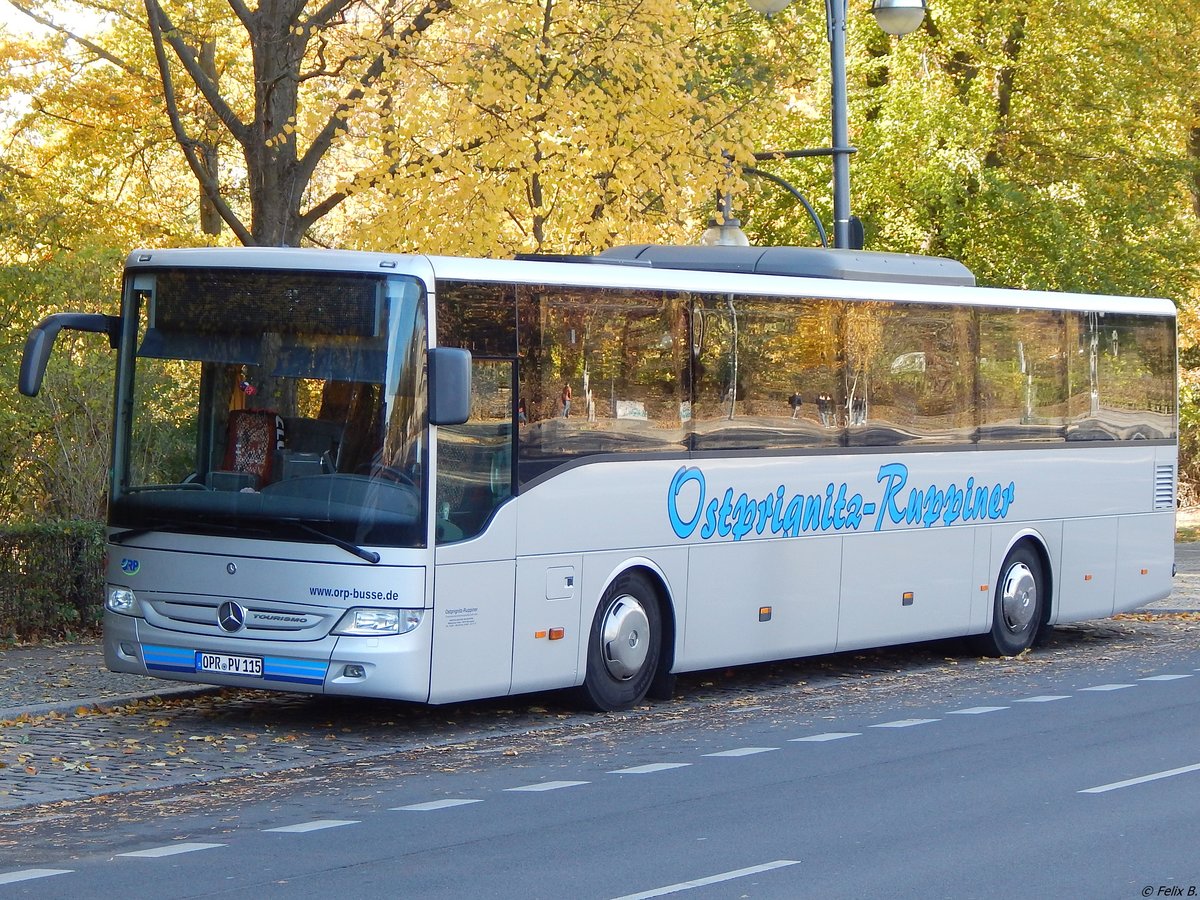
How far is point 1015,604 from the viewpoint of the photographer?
1802 centimetres

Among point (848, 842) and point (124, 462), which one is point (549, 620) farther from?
point (848, 842)

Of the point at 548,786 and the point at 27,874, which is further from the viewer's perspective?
the point at 548,786

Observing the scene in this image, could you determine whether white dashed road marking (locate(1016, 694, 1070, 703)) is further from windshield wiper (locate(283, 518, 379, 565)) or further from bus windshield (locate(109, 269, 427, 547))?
windshield wiper (locate(283, 518, 379, 565))

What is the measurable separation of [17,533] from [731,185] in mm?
7745

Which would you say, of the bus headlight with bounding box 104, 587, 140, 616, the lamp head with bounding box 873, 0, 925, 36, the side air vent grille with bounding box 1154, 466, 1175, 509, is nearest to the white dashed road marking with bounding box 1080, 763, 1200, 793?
the bus headlight with bounding box 104, 587, 140, 616

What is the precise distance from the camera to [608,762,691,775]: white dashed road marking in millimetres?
11164

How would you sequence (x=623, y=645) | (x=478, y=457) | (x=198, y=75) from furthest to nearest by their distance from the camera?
(x=198, y=75) < (x=623, y=645) < (x=478, y=457)

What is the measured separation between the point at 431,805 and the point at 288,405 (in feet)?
10.7

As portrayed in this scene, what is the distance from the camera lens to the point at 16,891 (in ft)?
25.7

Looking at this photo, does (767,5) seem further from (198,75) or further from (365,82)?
(198,75)

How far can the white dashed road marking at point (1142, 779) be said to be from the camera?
33.8 ft

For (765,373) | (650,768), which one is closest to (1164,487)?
(765,373)

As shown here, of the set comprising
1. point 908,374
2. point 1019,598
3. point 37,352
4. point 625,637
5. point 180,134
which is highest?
point 180,134

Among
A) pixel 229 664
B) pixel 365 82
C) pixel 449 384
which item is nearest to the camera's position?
pixel 449 384
